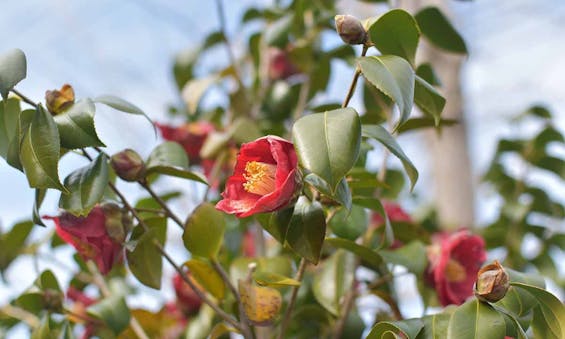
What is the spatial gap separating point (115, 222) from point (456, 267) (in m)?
0.42

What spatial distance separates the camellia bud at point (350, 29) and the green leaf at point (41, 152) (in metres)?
0.25

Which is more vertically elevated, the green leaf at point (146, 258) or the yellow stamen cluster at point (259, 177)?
the yellow stamen cluster at point (259, 177)

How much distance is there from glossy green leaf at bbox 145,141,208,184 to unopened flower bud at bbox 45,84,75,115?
11cm

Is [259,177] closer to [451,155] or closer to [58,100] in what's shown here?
[58,100]

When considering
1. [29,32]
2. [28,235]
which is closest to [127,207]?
[28,235]

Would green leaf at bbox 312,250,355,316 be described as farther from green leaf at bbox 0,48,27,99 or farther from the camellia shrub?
green leaf at bbox 0,48,27,99

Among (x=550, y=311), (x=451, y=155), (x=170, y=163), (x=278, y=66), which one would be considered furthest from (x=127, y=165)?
(x=451, y=155)

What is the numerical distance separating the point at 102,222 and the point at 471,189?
57.7 inches

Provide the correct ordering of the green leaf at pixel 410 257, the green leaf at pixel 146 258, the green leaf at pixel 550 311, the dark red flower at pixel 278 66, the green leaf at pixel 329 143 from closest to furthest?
the green leaf at pixel 329 143
the green leaf at pixel 550 311
the green leaf at pixel 146 258
the green leaf at pixel 410 257
the dark red flower at pixel 278 66

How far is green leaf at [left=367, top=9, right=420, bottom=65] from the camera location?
2.05ft

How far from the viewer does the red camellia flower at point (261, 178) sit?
565mm

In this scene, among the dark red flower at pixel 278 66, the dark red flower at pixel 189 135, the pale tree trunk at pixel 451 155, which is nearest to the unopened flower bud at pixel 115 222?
the dark red flower at pixel 189 135

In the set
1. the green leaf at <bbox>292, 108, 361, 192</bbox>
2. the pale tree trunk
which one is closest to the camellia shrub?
the green leaf at <bbox>292, 108, 361, 192</bbox>

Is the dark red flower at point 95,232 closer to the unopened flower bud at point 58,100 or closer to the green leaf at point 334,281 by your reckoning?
the unopened flower bud at point 58,100
